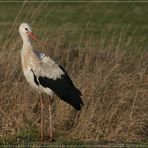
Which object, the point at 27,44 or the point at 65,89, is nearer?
the point at 65,89

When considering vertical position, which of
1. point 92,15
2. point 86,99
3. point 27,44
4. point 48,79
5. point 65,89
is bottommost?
point 86,99

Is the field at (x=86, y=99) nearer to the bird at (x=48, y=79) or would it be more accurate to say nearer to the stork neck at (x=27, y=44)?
the bird at (x=48, y=79)

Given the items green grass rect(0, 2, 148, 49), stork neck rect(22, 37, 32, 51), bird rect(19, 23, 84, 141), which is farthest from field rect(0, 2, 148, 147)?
green grass rect(0, 2, 148, 49)

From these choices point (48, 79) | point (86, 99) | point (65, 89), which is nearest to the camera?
point (65, 89)

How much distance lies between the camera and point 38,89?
1283 centimetres

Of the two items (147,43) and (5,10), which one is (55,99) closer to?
(147,43)

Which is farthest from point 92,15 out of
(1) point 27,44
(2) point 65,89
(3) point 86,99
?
(2) point 65,89

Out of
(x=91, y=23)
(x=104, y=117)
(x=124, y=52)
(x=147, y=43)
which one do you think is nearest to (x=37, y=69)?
(x=104, y=117)

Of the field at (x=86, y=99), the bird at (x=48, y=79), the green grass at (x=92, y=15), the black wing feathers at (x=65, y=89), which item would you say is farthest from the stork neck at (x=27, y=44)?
the green grass at (x=92, y=15)

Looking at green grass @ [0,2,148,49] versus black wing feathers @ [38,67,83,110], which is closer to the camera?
black wing feathers @ [38,67,83,110]

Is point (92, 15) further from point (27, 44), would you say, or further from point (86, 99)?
point (27, 44)

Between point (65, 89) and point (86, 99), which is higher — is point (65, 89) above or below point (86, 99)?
above

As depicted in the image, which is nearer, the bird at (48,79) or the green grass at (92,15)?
the bird at (48,79)

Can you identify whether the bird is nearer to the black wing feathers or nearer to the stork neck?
the black wing feathers
